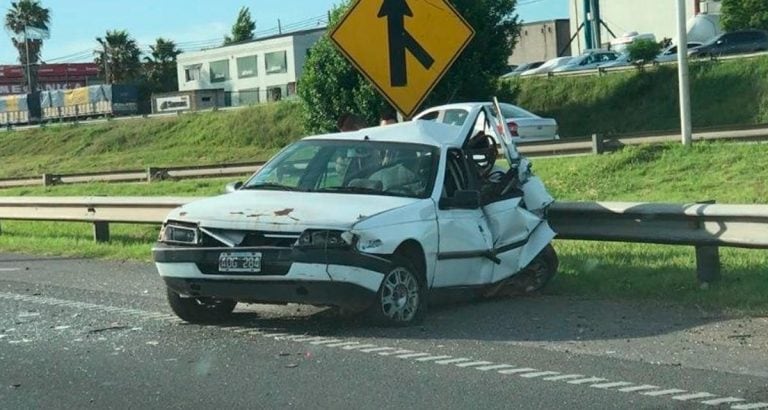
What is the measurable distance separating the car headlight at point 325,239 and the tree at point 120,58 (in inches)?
3628

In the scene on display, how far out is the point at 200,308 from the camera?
28.8 ft

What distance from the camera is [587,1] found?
226 feet

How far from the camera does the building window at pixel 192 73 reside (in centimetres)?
8738

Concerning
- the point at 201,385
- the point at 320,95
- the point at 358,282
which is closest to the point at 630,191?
the point at 358,282

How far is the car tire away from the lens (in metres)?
8.10

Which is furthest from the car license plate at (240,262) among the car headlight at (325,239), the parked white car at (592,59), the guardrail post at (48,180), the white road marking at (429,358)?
the parked white car at (592,59)

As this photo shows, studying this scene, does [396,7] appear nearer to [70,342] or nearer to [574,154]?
[70,342]

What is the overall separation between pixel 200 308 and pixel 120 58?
92567 mm

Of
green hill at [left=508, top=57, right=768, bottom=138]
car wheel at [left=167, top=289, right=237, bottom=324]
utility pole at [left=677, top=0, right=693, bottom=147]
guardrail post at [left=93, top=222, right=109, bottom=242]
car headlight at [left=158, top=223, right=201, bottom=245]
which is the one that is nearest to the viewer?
car headlight at [left=158, top=223, right=201, bottom=245]

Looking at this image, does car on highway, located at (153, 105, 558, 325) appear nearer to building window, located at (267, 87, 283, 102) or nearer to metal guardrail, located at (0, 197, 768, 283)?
metal guardrail, located at (0, 197, 768, 283)

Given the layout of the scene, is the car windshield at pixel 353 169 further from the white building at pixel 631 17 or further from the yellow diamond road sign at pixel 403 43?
the white building at pixel 631 17

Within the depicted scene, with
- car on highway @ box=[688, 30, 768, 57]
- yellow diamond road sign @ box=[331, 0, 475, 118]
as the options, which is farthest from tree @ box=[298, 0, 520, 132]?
yellow diamond road sign @ box=[331, 0, 475, 118]

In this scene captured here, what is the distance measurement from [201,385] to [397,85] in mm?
6351

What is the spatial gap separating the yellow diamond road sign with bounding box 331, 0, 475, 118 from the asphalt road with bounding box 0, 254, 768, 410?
356 centimetres
